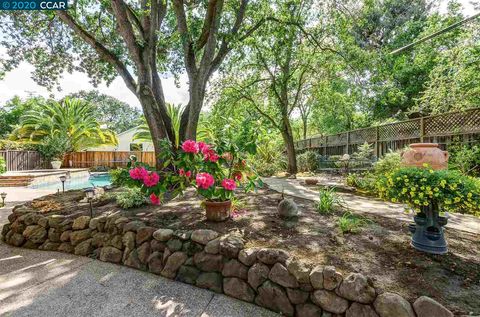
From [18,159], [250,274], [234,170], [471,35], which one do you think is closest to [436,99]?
[471,35]

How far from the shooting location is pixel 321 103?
11227mm

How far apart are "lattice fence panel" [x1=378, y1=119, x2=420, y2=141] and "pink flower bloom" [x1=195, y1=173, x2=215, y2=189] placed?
22.0 feet

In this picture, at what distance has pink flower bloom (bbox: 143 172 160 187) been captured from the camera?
285 cm

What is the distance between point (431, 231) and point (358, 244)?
64cm

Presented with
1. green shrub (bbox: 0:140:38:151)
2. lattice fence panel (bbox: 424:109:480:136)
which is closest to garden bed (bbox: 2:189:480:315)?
lattice fence panel (bbox: 424:109:480:136)

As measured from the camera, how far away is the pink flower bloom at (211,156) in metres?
2.86

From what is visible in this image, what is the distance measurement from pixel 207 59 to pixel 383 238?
429 centimetres

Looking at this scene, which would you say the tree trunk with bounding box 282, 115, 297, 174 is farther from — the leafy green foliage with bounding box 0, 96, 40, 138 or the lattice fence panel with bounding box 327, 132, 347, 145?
the leafy green foliage with bounding box 0, 96, 40, 138

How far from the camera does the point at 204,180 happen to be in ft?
8.98

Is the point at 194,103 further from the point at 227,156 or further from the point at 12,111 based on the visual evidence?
the point at 12,111

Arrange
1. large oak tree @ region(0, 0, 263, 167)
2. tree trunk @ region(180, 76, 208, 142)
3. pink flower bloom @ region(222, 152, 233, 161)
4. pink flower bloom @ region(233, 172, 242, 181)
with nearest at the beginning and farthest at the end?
1. pink flower bloom @ region(222, 152, 233, 161)
2. pink flower bloom @ region(233, 172, 242, 181)
3. large oak tree @ region(0, 0, 263, 167)
4. tree trunk @ region(180, 76, 208, 142)

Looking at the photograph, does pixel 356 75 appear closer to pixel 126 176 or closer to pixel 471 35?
pixel 471 35

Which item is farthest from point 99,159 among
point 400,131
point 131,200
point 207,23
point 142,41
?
point 400,131

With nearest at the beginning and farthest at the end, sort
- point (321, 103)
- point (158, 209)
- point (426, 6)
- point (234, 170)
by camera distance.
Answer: point (234, 170), point (158, 209), point (321, 103), point (426, 6)
